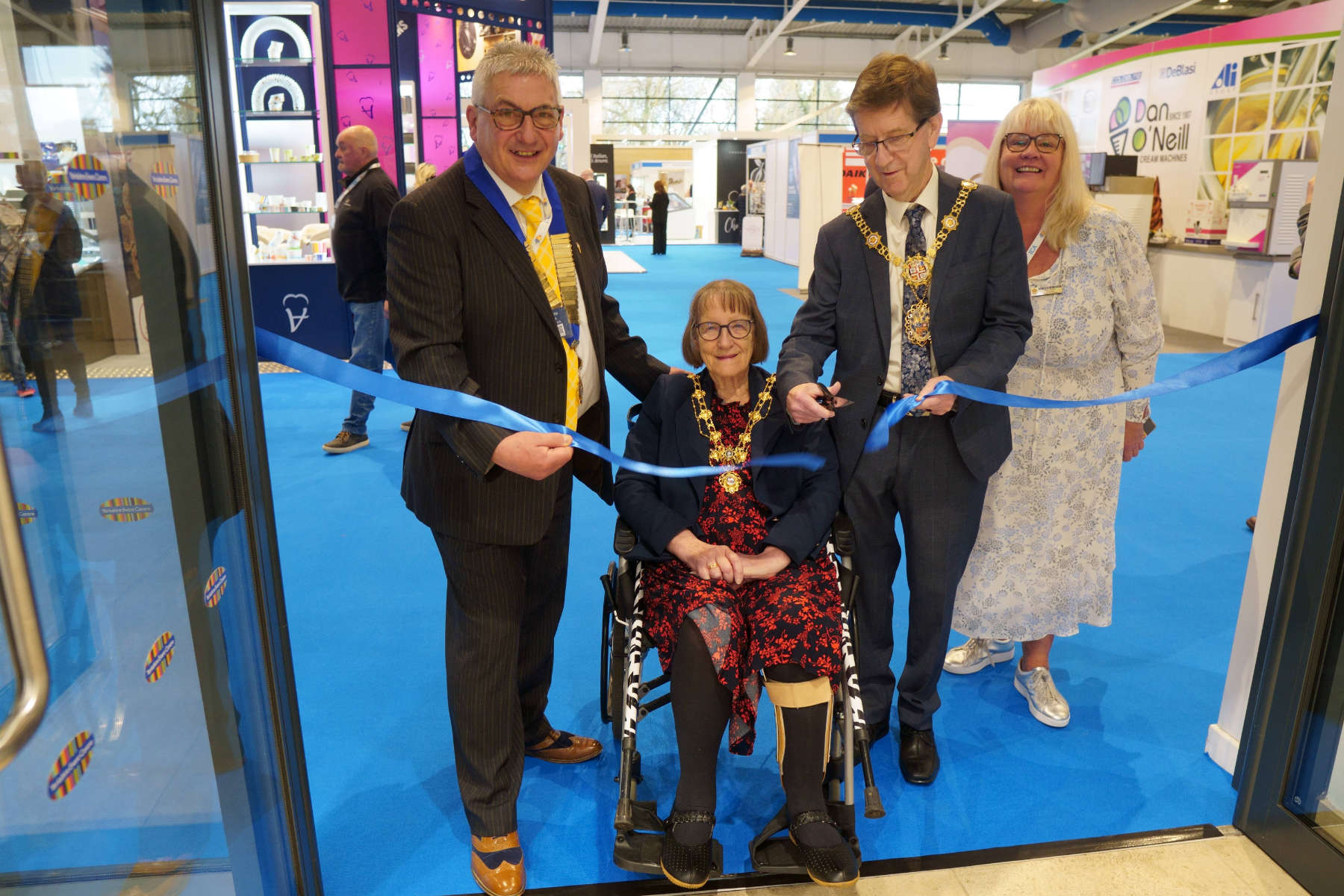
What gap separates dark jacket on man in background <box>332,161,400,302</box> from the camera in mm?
5090

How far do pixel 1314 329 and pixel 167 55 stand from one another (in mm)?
2287

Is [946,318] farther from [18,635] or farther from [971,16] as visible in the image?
[971,16]

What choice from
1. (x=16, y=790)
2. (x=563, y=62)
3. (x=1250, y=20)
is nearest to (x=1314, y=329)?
(x=16, y=790)

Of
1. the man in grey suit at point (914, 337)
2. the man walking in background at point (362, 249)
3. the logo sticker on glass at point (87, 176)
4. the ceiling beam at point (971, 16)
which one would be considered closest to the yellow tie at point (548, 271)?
the man in grey suit at point (914, 337)

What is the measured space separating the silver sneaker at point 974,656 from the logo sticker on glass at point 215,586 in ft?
7.09

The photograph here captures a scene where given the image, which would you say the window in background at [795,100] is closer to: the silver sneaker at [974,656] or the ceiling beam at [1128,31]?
the ceiling beam at [1128,31]

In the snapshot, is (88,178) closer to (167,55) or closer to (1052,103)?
(167,55)

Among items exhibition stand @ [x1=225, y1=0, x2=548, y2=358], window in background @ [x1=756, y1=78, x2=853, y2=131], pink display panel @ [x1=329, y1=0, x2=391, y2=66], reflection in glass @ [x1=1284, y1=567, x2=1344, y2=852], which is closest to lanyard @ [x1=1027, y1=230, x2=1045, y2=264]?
reflection in glass @ [x1=1284, y1=567, x2=1344, y2=852]

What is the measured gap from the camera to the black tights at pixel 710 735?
1.94m

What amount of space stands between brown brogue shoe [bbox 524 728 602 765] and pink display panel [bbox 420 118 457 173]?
8.56m

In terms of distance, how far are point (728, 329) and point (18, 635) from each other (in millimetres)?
1523

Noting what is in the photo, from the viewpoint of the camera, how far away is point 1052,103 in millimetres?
2281

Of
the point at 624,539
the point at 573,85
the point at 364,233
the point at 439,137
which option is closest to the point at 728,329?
the point at 624,539

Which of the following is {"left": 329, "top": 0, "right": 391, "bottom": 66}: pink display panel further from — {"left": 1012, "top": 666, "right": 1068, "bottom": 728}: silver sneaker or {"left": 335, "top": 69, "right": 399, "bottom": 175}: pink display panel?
{"left": 1012, "top": 666, "right": 1068, "bottom": 728}: silver sneaker
